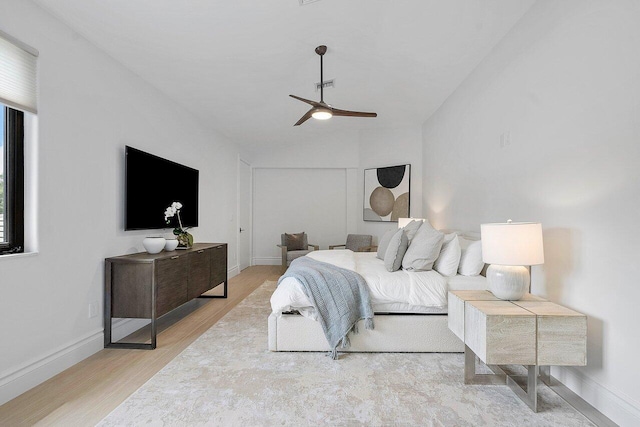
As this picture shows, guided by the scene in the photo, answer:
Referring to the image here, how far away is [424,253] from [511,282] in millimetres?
945

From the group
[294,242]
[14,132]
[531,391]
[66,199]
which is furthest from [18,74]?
[294,242]

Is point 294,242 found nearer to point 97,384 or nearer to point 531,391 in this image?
point 97,384

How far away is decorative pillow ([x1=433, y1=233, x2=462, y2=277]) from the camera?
3.12m

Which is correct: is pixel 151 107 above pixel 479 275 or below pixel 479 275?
above

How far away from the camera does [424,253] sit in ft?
10.4

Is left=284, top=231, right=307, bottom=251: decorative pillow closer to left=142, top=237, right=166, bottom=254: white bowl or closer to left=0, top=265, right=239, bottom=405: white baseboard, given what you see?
left=142, top=237, right=166, bottom=254: white bowl

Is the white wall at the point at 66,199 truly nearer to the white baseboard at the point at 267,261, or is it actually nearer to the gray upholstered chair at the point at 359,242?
the gray upholstered chair at the point at 359,242

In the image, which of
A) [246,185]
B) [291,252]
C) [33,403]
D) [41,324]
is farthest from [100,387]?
[246,185]

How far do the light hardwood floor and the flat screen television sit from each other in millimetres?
1119

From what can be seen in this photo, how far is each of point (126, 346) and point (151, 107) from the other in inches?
93.5

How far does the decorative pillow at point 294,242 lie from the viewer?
670 centimetres

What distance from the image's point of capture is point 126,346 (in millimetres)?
2986

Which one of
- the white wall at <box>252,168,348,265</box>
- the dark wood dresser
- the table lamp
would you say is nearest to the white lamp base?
the table lamp

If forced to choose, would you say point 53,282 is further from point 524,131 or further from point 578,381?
point 524,131
